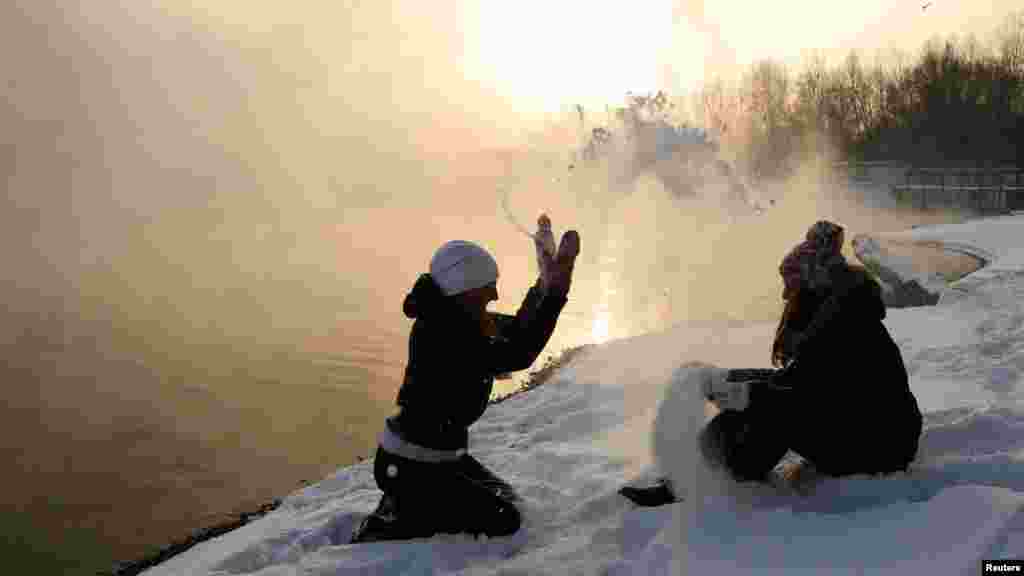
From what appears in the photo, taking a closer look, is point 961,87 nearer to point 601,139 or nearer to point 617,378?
point 601,139

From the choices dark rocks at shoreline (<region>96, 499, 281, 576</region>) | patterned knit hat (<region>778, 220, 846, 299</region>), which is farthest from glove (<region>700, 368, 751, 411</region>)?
dark rocks at shoreline (<region>96, 499, 281, 576</region>)

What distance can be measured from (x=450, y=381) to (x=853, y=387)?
1.95 m

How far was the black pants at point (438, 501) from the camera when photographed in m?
4.31

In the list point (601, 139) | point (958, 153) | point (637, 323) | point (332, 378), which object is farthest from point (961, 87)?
point (332, 378)

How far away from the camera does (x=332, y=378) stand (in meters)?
13.3

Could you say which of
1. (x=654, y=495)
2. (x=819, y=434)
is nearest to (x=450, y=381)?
(x=654, y=495)

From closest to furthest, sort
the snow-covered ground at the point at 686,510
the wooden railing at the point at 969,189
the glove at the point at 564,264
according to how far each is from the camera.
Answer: the snow-covered ground at the point at 686,510
the glove at the point at 564,264
the wooden railing at the point at 969,189

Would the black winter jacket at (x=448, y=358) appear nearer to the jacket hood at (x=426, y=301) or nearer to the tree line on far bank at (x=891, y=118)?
the jacket hood at (x=426, y=301)

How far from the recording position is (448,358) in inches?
168

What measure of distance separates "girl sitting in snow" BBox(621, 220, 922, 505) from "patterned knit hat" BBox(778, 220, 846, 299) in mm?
96

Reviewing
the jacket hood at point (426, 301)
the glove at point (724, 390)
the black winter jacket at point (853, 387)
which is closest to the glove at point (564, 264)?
the jacket hood at point (426, 301)

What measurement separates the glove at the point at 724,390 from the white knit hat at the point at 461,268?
3.95ft

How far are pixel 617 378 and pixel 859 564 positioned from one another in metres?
5.31

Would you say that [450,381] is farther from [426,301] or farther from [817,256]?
[817,256]
